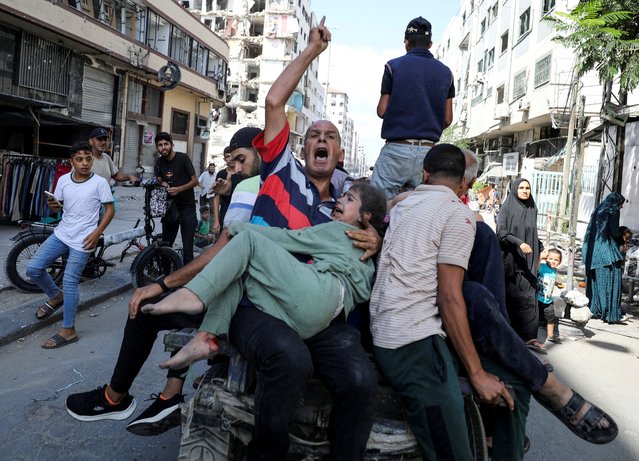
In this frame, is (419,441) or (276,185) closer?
(419,441)

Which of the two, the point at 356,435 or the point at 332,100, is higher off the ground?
the point at 332,100

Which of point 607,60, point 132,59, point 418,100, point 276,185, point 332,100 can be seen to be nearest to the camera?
point 276,185

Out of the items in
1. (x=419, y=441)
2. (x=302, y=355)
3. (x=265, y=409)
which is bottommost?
(x=419, y=441)

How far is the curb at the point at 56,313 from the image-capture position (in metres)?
5.11

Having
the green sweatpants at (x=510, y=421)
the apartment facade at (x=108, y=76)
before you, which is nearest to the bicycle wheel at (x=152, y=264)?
the green sweatpants at (x=510, y=421)

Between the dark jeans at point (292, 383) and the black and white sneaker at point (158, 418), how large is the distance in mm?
876

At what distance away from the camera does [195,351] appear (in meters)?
2.23

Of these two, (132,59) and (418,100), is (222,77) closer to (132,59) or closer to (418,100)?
(132,59)

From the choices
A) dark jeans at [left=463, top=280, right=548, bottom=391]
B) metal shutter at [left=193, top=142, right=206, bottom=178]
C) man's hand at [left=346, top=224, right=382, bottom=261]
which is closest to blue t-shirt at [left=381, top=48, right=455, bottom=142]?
man's hand at [left=346, top=224, right=382, bottom=261]

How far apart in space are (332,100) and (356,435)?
527ft

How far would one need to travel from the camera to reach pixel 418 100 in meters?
4.09

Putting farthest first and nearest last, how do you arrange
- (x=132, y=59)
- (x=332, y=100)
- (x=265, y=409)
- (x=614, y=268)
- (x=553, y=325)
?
(x=332, y=100) → (x=132, y=59) → (x=614, y=268) → (x=553, y=325) → (x=265, y=409)

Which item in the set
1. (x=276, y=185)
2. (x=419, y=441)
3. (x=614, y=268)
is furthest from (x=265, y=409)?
(x=614, y=268)

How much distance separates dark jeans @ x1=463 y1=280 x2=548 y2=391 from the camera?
7.93ft
